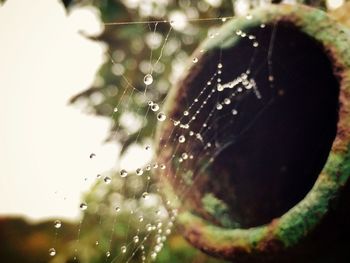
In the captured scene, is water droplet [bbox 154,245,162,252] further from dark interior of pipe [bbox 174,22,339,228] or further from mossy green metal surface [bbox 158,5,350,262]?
mossy green metal surface [bbox 158,5,350,262]

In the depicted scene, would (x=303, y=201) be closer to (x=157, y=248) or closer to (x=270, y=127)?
(x=270, y=127)

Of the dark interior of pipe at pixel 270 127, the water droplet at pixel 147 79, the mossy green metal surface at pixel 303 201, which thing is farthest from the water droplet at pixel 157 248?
the mossy green metal surface at pixel 303 201

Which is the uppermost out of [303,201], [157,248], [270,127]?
[157,248]

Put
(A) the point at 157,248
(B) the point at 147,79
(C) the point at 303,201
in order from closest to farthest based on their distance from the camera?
(C) the point at 303,201 < (B) the point at 147,79 < (A) the point at 157,248

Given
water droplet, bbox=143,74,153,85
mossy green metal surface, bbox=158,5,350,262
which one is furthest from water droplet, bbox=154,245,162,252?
mossy green metal surface, bbox=158,5,350,262

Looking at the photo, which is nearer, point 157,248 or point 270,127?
point 270,127

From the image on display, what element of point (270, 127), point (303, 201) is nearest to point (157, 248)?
point (270, 127)
